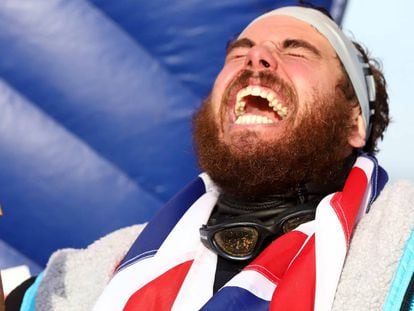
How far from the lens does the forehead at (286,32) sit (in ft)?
4.48

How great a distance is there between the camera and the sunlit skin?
1.25m

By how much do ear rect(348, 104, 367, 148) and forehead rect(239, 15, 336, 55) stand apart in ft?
0.39

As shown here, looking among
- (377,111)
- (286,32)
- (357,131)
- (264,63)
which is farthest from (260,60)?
(377,111)

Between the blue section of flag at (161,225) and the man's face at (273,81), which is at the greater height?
the man's face at (273,81)

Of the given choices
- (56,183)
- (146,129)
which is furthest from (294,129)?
(56,183)

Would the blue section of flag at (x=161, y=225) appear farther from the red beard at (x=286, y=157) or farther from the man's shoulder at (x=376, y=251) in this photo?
the man's shoulder at (x=376, y=251)

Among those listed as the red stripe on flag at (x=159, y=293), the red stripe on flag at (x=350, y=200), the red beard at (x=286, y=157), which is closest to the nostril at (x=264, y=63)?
the red beard at (x=286, y=157)

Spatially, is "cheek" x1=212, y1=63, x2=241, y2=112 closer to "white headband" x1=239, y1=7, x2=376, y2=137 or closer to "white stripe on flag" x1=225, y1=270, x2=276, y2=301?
"white headband" x1=239, y1=7, x2=376, y2=137

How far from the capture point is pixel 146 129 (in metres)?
1.67

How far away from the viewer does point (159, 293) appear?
3.64 feet

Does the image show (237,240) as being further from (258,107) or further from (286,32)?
(286,32)

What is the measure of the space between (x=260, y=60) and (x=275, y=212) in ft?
0.89

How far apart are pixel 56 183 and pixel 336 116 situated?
27.2 inches

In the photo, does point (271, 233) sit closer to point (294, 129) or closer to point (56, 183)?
point (294, 129)
